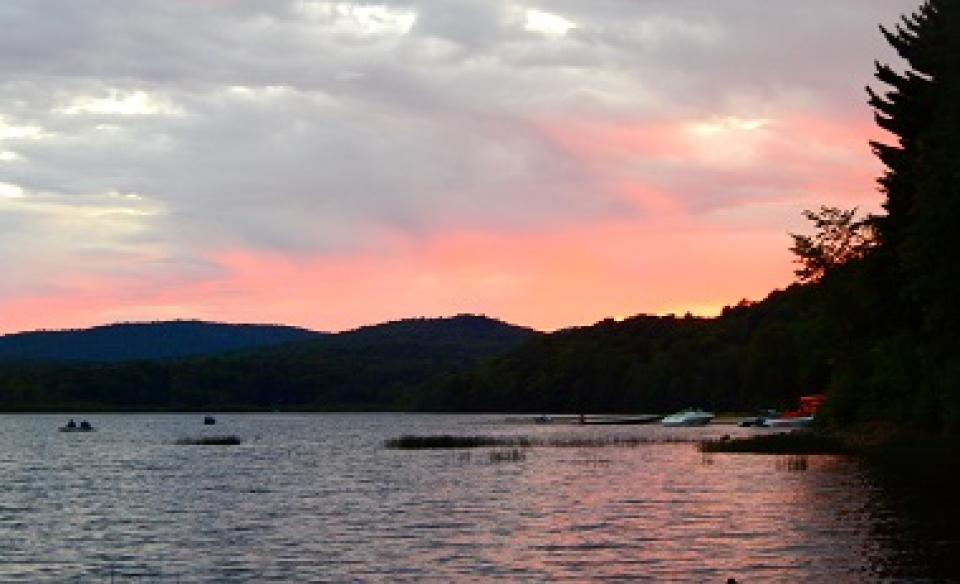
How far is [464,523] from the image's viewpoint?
56719 mm

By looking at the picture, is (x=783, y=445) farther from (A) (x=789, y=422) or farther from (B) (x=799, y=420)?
(B) (x=799, y=420)

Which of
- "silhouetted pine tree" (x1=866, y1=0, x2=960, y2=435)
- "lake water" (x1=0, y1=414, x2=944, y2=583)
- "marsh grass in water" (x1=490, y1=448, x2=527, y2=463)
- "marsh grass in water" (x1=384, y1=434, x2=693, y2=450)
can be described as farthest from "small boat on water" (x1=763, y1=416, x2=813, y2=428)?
"lake water" (x1=0, y1=414, x2=944, y2=583)

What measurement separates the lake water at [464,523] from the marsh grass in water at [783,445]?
453 centimetres

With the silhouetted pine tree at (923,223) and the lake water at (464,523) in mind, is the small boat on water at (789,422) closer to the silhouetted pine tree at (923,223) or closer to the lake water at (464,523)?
the silhouetted pine tree at (923,223)

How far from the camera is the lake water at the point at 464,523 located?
42.2 metres

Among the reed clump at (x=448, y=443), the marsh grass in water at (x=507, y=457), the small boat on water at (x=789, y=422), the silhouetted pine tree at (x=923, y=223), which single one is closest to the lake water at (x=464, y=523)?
the marsh grass in water at (x=507, y=457)

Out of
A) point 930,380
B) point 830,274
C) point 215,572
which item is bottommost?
point 215,572

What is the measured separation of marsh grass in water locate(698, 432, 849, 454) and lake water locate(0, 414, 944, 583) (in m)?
4.53

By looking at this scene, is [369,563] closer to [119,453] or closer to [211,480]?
[211,480]

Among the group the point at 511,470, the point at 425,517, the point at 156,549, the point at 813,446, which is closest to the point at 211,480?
the point at 511,470

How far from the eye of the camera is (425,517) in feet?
196

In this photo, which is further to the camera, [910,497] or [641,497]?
[641,497]

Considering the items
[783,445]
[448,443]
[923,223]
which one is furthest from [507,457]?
[923,223]

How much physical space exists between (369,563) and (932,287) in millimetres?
48435
